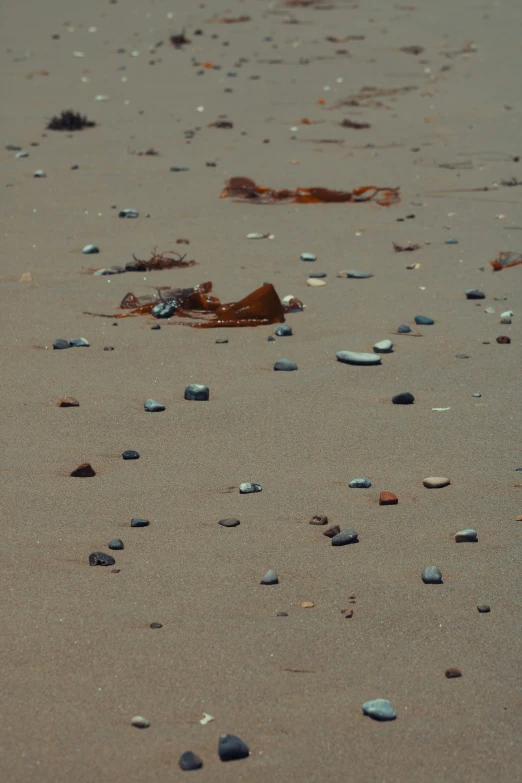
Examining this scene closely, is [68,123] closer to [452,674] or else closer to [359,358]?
[359,358]

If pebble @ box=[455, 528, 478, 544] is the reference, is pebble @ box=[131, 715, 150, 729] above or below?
above

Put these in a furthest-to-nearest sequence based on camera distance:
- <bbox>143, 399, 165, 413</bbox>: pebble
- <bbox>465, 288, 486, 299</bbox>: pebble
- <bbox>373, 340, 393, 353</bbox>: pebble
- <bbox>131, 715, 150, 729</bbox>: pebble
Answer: <bbox>465, 288, 486, 299</bbox>: pebble
<bbox>373, 340, 393, 353</bbox>: pebble
<bbox>143, 399, 165, 413</bbox>: pebble
<bbox>131, 715, 150, 729</bbox>: pebble

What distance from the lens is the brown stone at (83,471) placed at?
3.30m

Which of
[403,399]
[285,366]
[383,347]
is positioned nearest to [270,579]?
[403,399]

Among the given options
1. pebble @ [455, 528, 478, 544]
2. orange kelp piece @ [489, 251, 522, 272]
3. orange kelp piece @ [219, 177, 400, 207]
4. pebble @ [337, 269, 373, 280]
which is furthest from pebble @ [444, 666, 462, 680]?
orange kelp piece @ [219, 177, 400, 207]

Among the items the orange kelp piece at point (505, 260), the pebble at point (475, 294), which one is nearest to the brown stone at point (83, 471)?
the pebble at point (475, 294)

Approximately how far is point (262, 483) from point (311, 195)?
4.29 metres

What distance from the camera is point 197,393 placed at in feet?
13.0

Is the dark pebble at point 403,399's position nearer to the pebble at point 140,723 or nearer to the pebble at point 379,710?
the pebble at point 379,710

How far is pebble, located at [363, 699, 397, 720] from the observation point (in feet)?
7.18

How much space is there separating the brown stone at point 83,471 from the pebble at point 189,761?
140cm

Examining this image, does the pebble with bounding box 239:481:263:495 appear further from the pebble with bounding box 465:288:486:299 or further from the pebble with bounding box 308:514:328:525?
the pebble with bounding box 465:288:486:299

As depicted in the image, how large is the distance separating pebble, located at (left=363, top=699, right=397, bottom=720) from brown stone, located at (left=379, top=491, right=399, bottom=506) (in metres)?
0.99

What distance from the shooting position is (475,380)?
Result: 4188 millimetres
